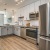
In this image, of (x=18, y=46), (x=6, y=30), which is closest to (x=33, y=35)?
(x=18, y=46)

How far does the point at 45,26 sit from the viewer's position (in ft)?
9.50

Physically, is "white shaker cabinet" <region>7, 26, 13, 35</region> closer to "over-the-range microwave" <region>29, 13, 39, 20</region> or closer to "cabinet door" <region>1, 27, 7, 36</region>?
"cabinet door" <region>1, 27, 7, 36</region>

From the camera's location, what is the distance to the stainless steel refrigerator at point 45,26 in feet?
9.21

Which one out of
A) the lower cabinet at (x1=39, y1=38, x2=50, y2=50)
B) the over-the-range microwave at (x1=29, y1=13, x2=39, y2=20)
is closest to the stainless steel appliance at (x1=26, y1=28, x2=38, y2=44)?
the over-the-range microwave at (x1=29, y1=13, x2=39, y2=20)

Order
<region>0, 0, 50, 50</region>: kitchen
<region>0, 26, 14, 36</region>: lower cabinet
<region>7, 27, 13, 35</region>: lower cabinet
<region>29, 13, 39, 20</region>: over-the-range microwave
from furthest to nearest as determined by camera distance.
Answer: <region>7, 27, 13, 35</region>: lower cabinet < <region>0, 26, 14, 36</region>: lower cabinet < <region>29, 13, 39, 20</region>: over-the-range microwave < <region>0, 0, 50, 50</region>: kitchen

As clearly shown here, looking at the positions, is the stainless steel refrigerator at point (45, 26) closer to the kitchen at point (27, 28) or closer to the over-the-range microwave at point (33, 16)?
the kitchen at point (27, 28)

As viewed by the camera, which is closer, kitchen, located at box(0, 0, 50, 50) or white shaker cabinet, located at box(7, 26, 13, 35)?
kitchen, located at box(0, 0, 50, 50)

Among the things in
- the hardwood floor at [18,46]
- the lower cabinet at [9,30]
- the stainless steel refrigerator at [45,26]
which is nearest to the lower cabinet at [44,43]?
the stainless steel refrigerator at [45,26]

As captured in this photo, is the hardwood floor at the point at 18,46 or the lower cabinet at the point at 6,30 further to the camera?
the lower cabinet at the point at 6,30

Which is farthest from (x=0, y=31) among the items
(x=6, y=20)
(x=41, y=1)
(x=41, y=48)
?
(x=41, y=48)

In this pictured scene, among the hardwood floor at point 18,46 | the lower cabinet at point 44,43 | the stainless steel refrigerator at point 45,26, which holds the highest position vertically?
the stainless steel refrigerator at point 45,26

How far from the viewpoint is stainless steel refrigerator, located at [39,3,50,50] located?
281cm

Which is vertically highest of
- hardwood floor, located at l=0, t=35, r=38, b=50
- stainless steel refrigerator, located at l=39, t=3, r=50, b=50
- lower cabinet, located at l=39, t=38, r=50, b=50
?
stainless steel refrigerator, located at l=39, t=3, r=50, b=50

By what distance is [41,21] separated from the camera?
3104mm
